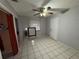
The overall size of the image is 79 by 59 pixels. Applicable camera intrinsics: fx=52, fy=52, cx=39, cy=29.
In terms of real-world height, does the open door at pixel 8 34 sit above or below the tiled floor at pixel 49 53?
above

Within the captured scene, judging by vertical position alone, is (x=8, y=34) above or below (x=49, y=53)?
above

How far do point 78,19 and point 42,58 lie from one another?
239 centimetres

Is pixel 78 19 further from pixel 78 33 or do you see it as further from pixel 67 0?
pixel 67 0

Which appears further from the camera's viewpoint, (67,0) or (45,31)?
(45,31)

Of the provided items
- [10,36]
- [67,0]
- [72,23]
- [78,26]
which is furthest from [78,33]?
[10,36]

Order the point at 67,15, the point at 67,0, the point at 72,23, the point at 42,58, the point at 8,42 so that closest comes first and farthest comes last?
the point at 67,0, the point at 42,58, the point at 8,42, the point at 72,23, the point at 67,15

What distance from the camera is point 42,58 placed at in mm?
2035

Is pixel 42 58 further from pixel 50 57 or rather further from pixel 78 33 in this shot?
pixel 78 33

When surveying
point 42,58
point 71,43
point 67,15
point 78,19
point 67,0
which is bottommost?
point 42,58

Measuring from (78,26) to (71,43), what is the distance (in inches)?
39.3

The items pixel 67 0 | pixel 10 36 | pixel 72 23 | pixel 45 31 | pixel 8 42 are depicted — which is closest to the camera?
pixel 67 0

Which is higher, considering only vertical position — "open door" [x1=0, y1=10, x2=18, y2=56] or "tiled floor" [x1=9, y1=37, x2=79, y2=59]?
"open door" [x1=0, y1=10, x2=18, y2=56]

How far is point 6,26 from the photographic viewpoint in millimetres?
2348

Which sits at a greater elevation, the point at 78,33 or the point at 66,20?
the point at 66,20
